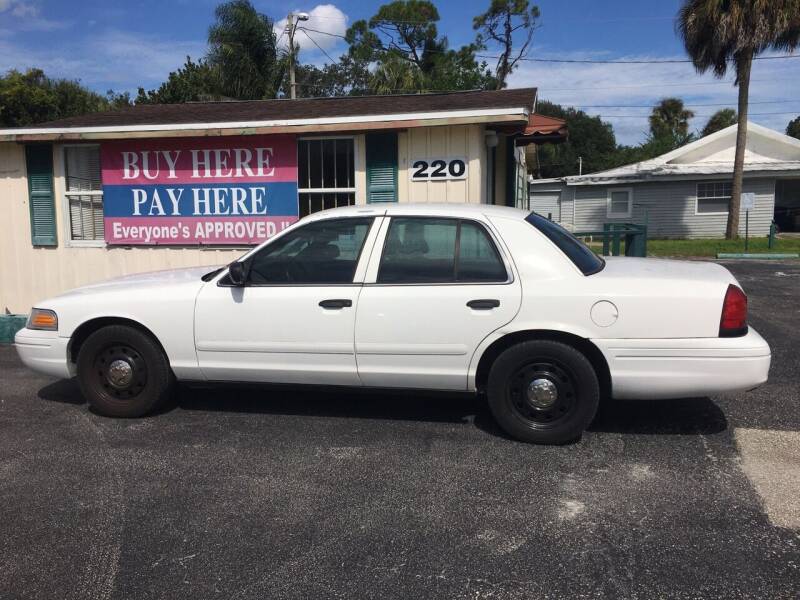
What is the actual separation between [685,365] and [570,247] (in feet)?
3.61

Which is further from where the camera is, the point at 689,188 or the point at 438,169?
the point at 689,188

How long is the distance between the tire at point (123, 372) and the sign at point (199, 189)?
134 inches

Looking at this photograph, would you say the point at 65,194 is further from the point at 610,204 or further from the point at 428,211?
the point at 610,204

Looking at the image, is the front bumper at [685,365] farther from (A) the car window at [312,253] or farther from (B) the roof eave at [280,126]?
(B) the roof eave at [280,126]

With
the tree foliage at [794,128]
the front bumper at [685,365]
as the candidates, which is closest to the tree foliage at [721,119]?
the tree foliage at [794,128]

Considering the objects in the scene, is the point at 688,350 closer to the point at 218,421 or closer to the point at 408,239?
the point at 408,239

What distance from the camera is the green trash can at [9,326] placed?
8125mm

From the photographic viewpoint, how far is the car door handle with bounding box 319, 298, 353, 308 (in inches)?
185

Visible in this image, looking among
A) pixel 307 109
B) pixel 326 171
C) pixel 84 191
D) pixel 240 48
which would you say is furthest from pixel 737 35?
pixel 84 191

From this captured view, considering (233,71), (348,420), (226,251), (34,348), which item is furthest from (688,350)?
(233,71)

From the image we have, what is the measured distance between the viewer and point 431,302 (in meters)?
4.58

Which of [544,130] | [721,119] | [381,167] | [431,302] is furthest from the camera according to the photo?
[721,119]

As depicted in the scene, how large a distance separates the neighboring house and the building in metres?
18.5

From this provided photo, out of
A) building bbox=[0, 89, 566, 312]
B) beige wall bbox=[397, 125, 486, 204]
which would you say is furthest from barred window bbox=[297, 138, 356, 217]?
beige wall bbox=[397, 125, 486, 204]
